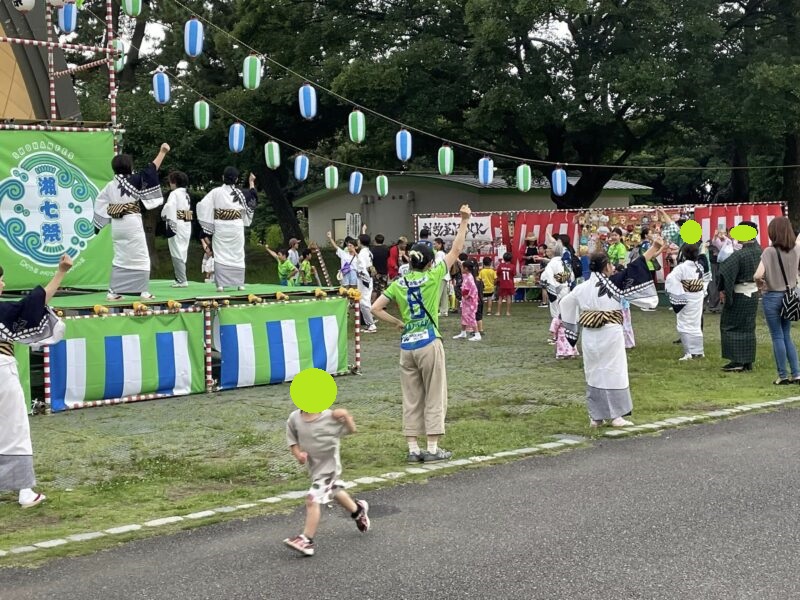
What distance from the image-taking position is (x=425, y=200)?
3309 cm

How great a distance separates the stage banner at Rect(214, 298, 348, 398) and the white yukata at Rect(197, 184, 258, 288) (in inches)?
57.6

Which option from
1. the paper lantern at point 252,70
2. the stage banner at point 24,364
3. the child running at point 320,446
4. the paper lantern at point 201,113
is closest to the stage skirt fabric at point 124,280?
the stage banner at point 24,364

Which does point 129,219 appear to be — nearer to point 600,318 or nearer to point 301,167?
point 600,318

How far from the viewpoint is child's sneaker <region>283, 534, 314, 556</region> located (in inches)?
198

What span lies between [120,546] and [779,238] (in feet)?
26.4

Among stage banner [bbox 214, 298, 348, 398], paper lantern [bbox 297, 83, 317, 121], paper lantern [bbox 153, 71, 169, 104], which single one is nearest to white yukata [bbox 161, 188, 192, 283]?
paper lantern [bbox 153, 71, 169, 104]

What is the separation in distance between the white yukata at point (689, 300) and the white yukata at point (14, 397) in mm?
9075

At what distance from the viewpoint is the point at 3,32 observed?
1530 cm

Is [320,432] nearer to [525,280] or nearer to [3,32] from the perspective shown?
[3,32]

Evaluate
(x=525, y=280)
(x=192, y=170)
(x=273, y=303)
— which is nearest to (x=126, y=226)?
(x=273, y=303)

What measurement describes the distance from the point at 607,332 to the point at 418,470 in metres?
2.42

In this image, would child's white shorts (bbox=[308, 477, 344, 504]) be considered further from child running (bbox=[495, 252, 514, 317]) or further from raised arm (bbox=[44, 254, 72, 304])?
child running (bbox=[495, 252, 514, 317])

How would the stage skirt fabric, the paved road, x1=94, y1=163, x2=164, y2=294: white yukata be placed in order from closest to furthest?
the paved road < x1=94, y1=163, x2=164, y2=294: white yukata < the stage skirt fabric

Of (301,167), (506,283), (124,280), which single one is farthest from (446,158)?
(124,280)
